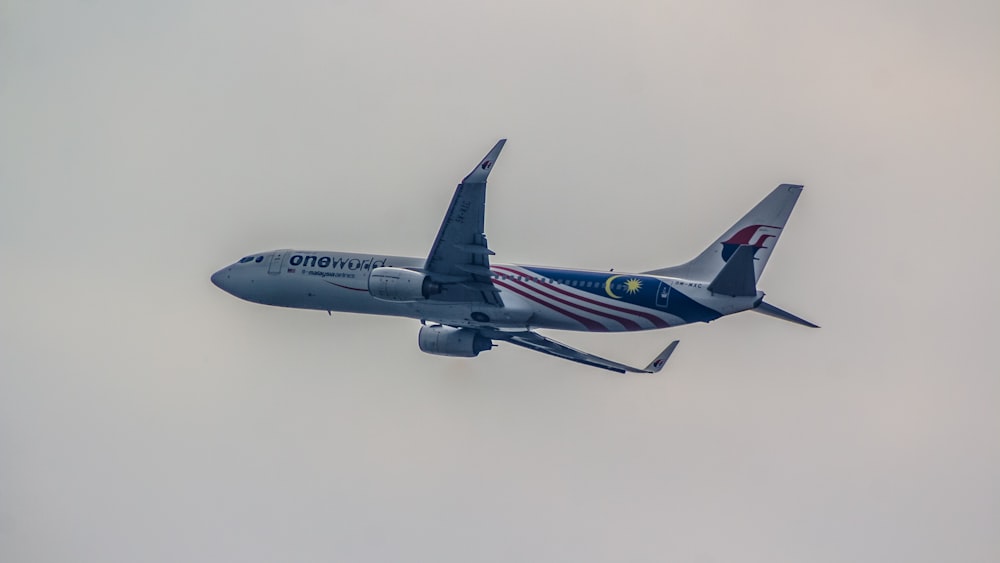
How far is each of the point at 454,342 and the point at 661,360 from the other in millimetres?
9025

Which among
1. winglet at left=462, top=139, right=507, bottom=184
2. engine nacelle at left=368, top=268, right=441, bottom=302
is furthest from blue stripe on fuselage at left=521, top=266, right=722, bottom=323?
winglet at left=462, top=139, right=507, bottom=184

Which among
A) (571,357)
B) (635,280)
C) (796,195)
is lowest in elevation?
(571,357)

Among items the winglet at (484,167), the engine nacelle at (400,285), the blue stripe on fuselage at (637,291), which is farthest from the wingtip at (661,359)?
the winglet at (484,167)

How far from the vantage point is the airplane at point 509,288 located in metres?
48.6

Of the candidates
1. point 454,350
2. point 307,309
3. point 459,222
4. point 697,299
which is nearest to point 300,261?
point 307,309

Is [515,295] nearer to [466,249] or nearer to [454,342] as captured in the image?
[454,342]

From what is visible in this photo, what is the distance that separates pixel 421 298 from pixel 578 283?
6333 millimetres

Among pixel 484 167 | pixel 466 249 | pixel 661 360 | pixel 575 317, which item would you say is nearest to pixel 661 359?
pixel 661 360

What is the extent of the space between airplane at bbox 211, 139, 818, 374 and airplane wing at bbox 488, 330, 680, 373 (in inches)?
2.1

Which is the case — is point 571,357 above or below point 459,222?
below

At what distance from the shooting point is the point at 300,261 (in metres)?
58.5

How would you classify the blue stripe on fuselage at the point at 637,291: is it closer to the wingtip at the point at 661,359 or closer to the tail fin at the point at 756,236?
the tail fin at the point at 756,236

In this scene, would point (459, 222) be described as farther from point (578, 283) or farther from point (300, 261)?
point (300, 261)

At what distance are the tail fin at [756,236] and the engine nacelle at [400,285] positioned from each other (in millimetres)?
9988
